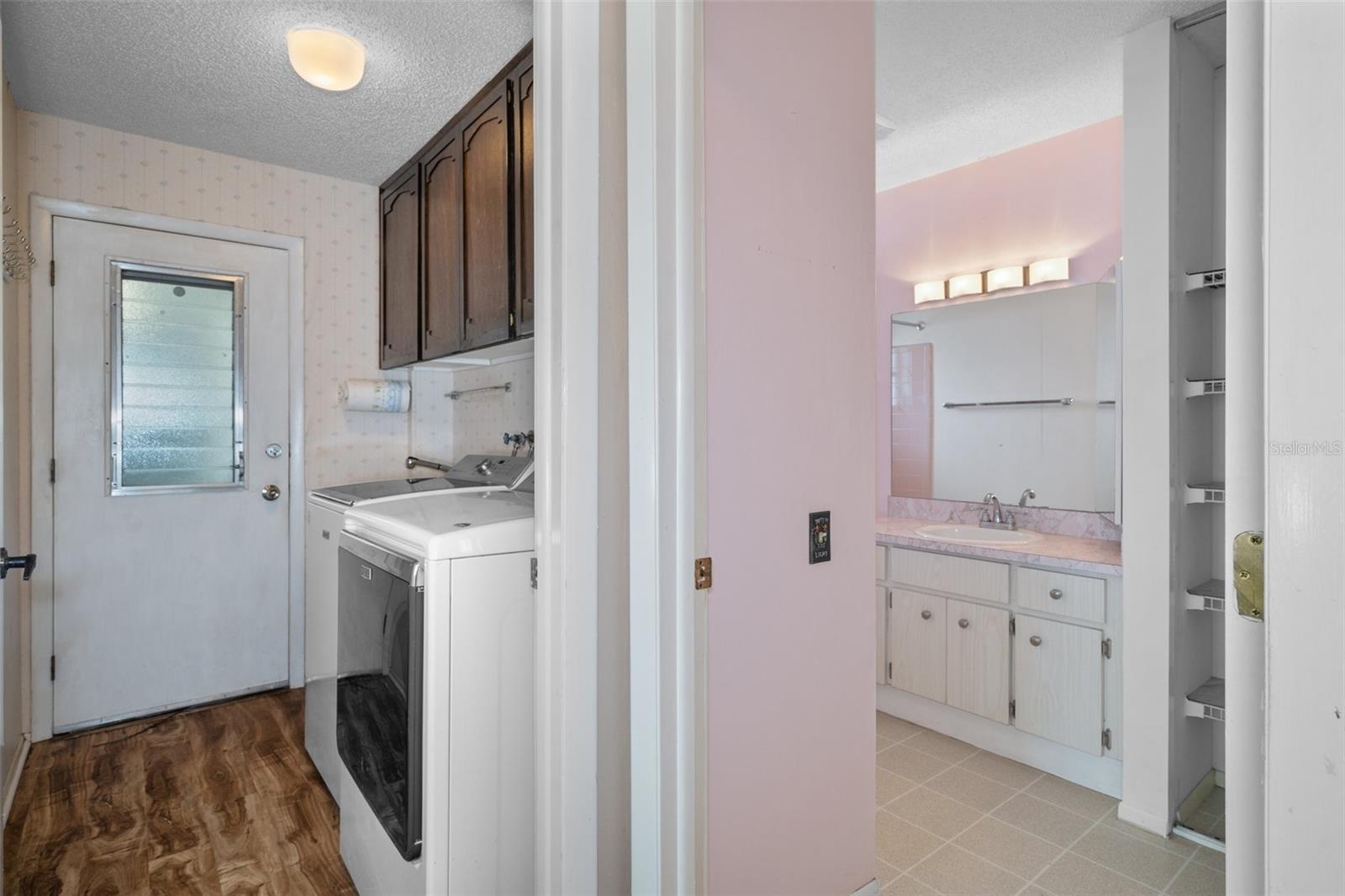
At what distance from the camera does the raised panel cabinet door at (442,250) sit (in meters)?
2.44

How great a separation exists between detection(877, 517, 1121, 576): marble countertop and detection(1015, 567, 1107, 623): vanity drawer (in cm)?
3

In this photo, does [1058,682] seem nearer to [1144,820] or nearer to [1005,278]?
[1144,820]

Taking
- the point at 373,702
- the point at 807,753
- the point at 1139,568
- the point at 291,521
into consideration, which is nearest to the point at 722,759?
the point at 807,753

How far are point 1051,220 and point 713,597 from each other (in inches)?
96.9

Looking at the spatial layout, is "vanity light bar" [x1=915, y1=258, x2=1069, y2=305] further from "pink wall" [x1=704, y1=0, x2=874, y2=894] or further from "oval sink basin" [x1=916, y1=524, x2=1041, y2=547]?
"pink wall" [x1=704, y1=0, x2=874, y2=894]

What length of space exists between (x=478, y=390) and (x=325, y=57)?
150 cm

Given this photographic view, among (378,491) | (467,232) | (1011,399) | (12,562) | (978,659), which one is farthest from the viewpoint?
(1011,399)

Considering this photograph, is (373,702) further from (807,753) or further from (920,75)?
(920,75)

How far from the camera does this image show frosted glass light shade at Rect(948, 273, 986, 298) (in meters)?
3.05

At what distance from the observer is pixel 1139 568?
2.06 meters

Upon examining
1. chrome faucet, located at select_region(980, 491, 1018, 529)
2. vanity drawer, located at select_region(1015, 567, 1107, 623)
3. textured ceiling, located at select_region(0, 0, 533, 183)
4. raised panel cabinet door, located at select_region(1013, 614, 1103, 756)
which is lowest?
raised panel cabinet door, located at select_region(1013, 614, 1103, 756)

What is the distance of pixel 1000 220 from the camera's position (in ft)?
9.84

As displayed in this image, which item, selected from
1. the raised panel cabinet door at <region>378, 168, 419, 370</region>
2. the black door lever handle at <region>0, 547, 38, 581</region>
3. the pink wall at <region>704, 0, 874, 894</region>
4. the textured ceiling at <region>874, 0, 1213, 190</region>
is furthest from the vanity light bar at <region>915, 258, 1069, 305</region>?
the black door lever handle at <region>0, 547, 38, 581</region>

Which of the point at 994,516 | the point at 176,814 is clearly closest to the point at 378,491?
the point at 176,814
